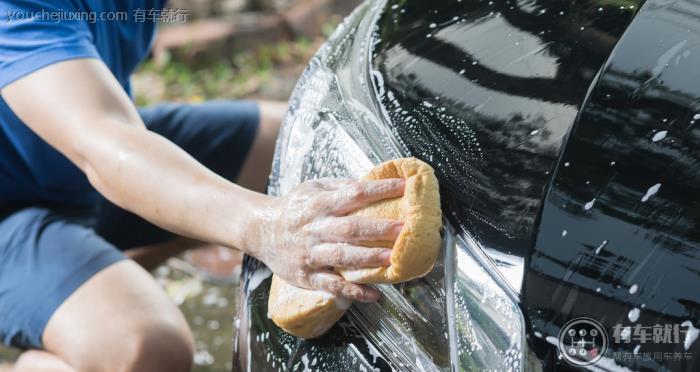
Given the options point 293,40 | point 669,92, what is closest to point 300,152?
point 669,92

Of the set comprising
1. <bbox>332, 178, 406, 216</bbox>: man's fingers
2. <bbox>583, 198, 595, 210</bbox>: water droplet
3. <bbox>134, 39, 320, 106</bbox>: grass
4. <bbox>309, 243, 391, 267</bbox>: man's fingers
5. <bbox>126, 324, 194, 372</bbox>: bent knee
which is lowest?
<bbox>134, 39, 320, 106</bbox>: grass

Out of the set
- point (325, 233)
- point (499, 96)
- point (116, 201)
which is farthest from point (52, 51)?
point (499, 96)

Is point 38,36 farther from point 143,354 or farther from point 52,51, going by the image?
point 143,354

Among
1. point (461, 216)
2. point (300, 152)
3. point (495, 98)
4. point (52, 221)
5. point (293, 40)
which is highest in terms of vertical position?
point (495, 98)

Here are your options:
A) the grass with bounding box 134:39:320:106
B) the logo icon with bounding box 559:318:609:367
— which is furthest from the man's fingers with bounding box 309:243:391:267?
Result: the grass with bounding box 134:39:320:106

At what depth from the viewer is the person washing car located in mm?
1344

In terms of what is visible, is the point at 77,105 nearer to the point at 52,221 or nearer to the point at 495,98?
the point at 52,221

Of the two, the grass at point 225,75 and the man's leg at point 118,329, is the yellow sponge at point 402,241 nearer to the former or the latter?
the man's leg at point 118,329

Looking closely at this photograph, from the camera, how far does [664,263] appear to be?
43.1 inches

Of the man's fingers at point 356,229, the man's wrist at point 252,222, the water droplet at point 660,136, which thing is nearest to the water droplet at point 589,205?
the water droplet at point 660,136

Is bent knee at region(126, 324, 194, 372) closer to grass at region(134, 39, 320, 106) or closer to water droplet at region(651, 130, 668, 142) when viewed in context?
water droplet at region(651, 130, 668, 142)

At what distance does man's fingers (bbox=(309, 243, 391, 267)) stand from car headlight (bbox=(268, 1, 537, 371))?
0.30 feet

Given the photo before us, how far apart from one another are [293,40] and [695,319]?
13.4 ft

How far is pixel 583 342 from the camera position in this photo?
43.8 inches
